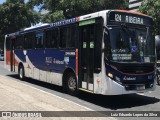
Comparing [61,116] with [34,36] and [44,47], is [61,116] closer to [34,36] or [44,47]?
[44,47]

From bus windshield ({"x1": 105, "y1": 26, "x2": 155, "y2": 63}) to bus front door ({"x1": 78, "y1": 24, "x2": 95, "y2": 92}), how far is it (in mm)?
912

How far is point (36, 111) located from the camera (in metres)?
8.73

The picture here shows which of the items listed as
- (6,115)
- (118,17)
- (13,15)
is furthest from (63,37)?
(13,15)

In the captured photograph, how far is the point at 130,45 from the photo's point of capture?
10016mm

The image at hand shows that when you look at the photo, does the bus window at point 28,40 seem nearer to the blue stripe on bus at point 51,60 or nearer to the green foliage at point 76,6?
the blue stripe on bus at point 51,60

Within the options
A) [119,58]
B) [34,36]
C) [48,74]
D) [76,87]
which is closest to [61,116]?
[119,58]

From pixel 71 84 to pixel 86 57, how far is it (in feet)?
5.60

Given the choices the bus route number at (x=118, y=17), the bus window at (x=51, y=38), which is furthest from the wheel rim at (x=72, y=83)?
the bus route number at (x=118, y=17)

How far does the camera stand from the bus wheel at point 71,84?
463 inches

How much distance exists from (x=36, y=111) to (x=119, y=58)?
3.01 meters

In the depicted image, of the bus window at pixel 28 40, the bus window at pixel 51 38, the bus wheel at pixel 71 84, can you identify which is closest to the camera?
the bus wheel at pixel 71 84

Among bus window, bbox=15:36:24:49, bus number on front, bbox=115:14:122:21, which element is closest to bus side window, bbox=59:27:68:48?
bus number on front, bbox=115:14:122:21

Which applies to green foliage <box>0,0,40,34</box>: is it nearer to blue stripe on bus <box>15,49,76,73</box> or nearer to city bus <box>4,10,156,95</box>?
blue stripe on bus <box>15,49,76,73</box>

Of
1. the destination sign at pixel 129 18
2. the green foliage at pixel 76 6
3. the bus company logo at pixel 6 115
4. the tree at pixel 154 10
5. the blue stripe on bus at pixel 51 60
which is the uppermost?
the green foliage at pixel 76 6
